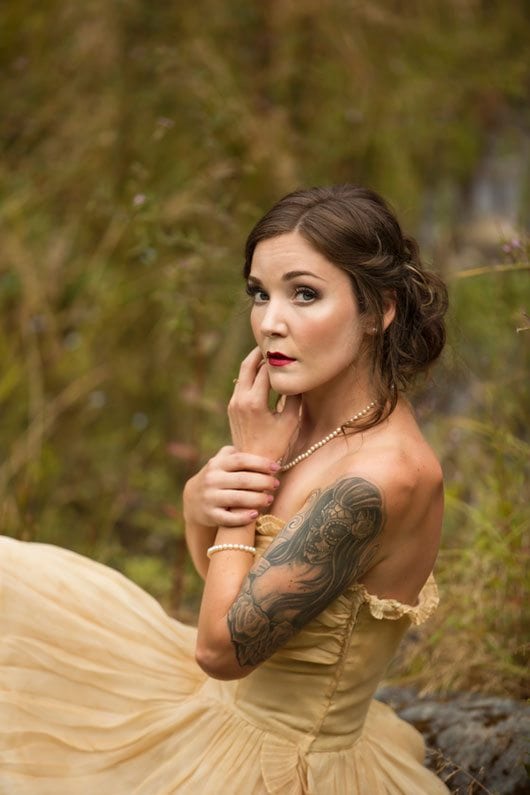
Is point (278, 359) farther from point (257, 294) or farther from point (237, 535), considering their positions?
point (237, 535)

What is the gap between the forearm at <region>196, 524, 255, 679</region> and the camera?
7.20 ft

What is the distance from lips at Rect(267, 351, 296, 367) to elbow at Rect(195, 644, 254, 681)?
2.10ft

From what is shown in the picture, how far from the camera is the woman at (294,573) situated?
2180mm

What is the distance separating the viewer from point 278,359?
2336 millimetres

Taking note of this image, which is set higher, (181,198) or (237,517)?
(237,517)

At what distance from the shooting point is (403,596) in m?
2.33

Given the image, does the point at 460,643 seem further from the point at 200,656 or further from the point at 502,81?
the point at 502,81

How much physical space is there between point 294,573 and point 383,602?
0.24 meters

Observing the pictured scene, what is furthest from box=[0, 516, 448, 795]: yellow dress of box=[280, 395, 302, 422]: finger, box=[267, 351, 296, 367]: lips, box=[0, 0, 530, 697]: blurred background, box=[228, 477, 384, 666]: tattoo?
box=[0, 0, 530, 697]: blurred background

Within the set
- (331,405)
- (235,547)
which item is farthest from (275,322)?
(235,547)

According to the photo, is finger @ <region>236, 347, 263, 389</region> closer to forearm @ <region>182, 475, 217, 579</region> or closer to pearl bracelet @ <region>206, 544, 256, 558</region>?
forearm @ <region>182, 475, 217, 579</region>

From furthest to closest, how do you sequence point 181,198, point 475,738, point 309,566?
1. point 181,198
2. point 475,738
3. point 309,566

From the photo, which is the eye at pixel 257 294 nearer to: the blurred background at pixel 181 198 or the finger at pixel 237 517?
the finger at pixel 237 517

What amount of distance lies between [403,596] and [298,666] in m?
0.28
